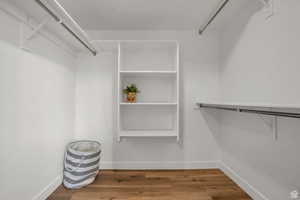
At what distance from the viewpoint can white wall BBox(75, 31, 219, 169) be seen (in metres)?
2.44

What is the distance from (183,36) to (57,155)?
2.35 metres

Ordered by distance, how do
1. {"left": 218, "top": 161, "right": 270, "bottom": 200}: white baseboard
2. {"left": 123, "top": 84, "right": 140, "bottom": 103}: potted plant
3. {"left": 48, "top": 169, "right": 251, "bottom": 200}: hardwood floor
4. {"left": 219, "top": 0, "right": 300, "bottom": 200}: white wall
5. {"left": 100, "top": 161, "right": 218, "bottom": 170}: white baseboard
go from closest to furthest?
{"left": 219, "top": 0, "right": 300, "bottom": 200}: white wall, {"left": 218, "top": 161, "right": 270, "bottom": 200}: white baseboard, {"left": 48, "top": 169, "right": 251, "bottom": 200}: hardwood floor, {"left": 123, "top": 84, "right": 140, "bottom": 103}: potted plant, {"left": 100, "top": 161, "right": 218, "bottom": 170}: white baseboard

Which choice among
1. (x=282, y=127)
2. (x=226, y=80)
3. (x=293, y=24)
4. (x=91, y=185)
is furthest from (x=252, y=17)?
A: (x=91, y=185)

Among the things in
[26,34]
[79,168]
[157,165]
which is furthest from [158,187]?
[26,34]

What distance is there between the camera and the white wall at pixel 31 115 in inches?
49.9

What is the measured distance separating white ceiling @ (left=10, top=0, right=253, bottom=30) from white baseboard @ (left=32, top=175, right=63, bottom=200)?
69.6 inches

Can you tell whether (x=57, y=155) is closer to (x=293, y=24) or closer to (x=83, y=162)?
(x=83, y=162)

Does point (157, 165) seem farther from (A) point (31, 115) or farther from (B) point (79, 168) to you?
(A) point (31, 115)

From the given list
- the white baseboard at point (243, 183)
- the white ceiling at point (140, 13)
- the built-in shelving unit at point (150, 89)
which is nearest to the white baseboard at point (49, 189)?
the built-in shelving unit at point (150, 89)

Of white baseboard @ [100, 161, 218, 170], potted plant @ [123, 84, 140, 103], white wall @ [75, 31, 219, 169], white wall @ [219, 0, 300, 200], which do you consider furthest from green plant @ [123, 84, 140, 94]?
white wall @ [219, 0, 300, 200]

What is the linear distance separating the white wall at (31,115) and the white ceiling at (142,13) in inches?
17.2

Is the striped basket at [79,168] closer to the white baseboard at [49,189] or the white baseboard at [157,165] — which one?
the white baseboard at [49,189]

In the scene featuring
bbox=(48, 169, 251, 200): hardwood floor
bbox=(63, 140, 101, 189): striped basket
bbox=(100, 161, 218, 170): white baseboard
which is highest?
bbox=(63, 140, 101, 189): striped basket

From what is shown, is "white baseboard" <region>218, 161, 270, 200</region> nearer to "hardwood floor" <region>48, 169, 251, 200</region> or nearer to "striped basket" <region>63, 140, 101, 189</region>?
"hardwood floor" <region>48, 169, 251, 200</region>
